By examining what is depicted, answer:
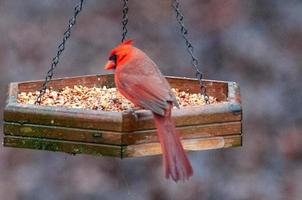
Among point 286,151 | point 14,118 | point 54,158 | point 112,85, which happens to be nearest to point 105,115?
point 14,118

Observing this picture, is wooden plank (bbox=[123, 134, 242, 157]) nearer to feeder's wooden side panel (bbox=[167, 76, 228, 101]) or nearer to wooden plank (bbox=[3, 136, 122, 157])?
wooden plank (bbox=[3, 136, 122, 157])

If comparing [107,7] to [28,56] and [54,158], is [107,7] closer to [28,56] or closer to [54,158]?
[28,56]

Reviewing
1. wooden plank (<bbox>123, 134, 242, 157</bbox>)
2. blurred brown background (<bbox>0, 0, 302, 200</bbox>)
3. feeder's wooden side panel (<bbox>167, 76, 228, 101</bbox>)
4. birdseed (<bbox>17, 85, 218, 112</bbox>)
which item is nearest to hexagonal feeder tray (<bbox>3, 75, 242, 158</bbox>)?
wooden plank (<bbox>123, 134, 242, 157</bbox>)

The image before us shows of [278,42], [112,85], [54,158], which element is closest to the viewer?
[112,85]

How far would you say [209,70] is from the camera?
22.2 feet

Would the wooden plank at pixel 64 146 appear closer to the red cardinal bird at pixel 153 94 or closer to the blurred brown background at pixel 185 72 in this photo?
the red cardinal bird at pixel 153 94

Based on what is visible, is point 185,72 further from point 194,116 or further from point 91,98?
point 194,116

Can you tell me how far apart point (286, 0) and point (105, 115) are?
388cm

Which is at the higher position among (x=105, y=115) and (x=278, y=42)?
(x=278, y=42)

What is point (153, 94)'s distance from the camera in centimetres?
344

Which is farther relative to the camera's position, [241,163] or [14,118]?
[241,163]

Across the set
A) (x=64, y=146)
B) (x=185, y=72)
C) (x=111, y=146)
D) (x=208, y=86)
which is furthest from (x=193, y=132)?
(x=185, y=72)

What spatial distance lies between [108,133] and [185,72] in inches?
131

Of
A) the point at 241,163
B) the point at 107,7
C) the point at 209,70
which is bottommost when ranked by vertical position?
the point at 241,163
